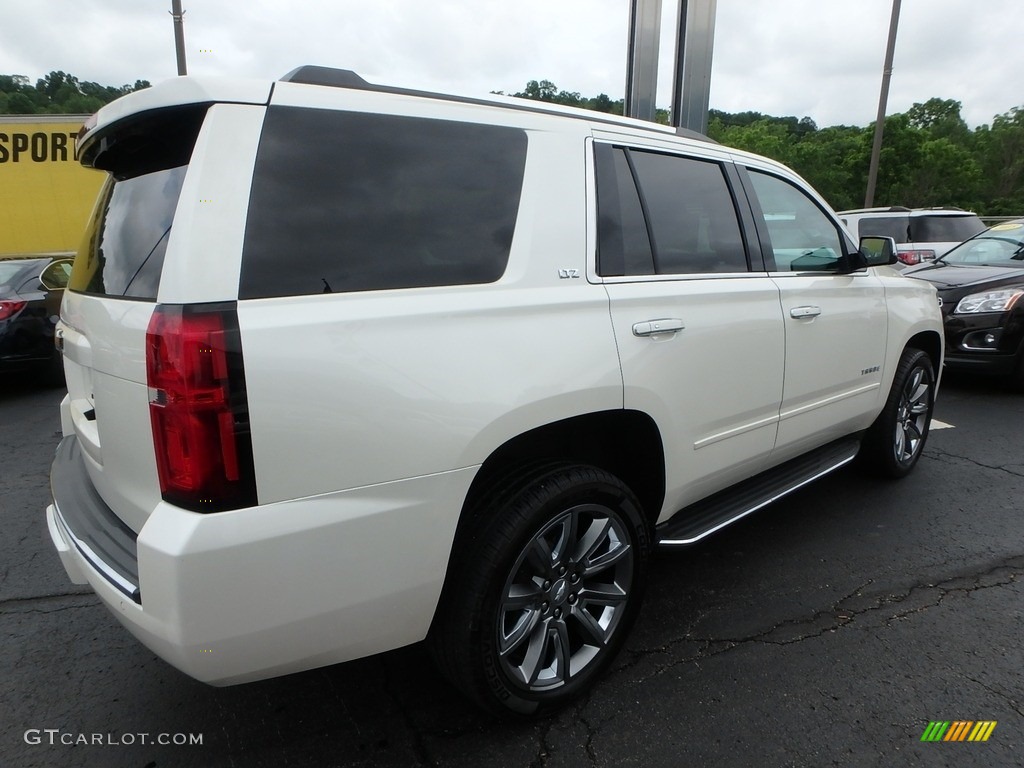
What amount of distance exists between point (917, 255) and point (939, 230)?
1.48 m

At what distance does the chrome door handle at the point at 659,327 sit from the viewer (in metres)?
2.27

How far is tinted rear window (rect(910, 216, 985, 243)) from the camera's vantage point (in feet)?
37.1

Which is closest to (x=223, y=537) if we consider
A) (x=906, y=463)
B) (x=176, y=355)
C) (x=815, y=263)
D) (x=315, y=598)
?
(x=315, y=598)

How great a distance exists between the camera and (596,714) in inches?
88.0

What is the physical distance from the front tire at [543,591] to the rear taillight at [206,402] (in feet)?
2.28

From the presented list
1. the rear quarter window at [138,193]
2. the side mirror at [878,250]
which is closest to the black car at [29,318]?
the rear quarter window at [138,193]

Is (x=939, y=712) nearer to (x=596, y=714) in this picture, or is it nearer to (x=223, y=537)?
(x=596, y=714)

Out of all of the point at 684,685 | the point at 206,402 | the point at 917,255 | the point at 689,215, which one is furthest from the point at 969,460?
the point at 917,255

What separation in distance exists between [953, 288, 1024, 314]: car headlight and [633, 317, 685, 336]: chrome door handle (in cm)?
517

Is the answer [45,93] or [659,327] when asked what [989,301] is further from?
[45,93]

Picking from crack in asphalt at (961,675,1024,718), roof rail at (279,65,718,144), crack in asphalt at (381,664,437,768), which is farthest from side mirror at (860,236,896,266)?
crack in asphalt at (381,664,437,768)

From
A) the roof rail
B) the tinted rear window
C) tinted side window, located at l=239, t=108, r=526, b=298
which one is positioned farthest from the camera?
the tinted rear window

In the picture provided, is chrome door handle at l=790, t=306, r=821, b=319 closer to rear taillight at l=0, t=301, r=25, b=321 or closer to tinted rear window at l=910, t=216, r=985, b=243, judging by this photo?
rear taillight at l=0, t=301, r=25, b=321

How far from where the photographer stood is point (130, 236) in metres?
1.93
